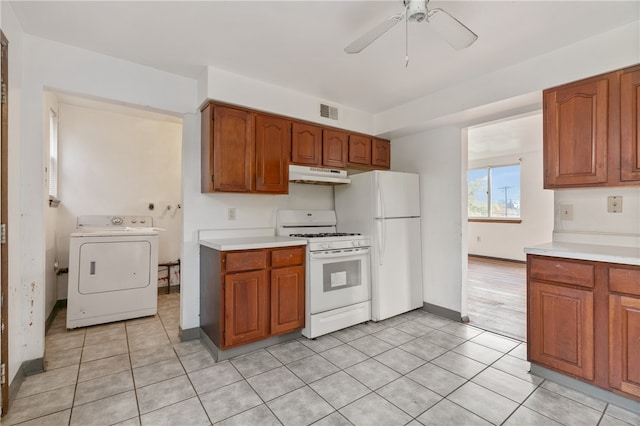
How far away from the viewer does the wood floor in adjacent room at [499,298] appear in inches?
125

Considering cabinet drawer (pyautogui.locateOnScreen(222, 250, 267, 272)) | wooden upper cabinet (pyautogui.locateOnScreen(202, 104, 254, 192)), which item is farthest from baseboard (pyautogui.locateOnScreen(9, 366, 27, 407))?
wooden upper cabinet (pyautogui.locateOnScreen(202, 104, 254, 192))

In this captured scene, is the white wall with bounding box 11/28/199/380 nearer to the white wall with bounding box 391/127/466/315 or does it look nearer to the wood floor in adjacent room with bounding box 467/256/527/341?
the white wall with bounding box 391/127/466/315

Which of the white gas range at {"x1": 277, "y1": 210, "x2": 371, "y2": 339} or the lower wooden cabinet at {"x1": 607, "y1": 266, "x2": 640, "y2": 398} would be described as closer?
the lower wooden cabinet at {"x1": 607, "y1": 266, "x2": 640, "y2": 398}

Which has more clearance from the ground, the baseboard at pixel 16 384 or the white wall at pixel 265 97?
the white wall at pixel 265 97

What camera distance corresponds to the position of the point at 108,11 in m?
1.92

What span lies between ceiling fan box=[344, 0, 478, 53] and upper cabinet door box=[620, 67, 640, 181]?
1.28 metres

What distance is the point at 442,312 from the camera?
11.4 ft

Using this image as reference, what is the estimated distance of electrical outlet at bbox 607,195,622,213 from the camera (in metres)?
2.25

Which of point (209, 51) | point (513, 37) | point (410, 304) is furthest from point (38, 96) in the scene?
point (410, 304)

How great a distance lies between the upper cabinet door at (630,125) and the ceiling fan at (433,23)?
1.28 m

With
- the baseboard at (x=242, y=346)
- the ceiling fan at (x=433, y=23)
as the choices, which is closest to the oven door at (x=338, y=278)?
the baseboard at (x=242, y=346)

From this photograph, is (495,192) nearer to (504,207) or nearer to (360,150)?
(504,207)

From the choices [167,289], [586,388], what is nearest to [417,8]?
[586,388]

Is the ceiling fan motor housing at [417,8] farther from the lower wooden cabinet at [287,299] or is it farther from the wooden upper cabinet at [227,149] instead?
the lower wooden cabinet at [287,299]
